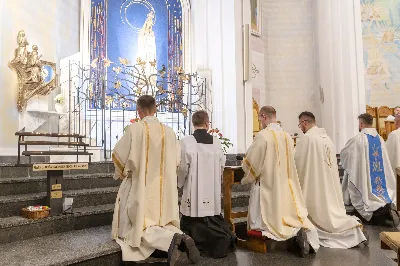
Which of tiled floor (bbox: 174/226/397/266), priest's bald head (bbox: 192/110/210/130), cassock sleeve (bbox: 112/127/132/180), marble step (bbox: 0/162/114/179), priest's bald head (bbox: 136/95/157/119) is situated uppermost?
priest's bald head (bbox: 136/95/157/119)

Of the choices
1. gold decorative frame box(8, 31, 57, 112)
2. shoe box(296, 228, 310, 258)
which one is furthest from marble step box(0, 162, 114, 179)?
shoe box(296, 228, 310, 258)

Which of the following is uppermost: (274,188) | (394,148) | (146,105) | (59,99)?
(59,99)

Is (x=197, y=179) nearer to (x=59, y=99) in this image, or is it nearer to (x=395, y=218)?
(x=395, y=218)

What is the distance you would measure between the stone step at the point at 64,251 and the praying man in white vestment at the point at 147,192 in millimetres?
163

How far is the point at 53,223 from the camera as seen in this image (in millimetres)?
4680

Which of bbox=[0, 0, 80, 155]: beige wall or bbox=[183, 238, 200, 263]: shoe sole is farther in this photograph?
bbox=[0, 0, 80, 155]: beige wall

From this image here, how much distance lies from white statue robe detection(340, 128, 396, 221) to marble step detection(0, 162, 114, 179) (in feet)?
13.7

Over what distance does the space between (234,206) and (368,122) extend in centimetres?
279

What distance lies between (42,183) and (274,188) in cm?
313

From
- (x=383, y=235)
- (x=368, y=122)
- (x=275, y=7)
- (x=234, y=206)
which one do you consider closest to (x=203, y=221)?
(x=234, y=206)

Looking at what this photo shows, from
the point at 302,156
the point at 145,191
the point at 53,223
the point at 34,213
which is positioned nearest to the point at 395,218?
the point at 302,156

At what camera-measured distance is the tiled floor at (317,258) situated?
4.44 metres

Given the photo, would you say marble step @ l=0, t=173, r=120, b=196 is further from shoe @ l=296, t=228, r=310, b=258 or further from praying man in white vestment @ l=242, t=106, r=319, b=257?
shoe @ l=296, t=228, r=310, b=258

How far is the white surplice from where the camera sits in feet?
16.0
